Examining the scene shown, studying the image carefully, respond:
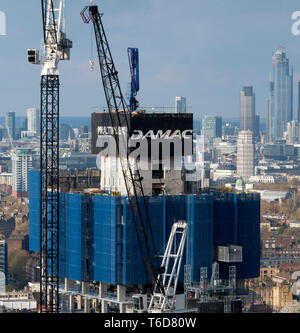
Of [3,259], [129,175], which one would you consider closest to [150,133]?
[129,175]

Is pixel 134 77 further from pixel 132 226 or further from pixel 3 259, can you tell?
pixel 3 259

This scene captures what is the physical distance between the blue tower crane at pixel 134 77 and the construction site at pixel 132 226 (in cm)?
9

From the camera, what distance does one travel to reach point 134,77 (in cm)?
8525

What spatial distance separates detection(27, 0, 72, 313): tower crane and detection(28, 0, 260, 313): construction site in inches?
3.4

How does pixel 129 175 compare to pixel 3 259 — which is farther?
pixel 3 259

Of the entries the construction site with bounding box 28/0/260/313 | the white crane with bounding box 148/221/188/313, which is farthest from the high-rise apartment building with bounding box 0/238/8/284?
the white crane with bounding box 148/221/188/313

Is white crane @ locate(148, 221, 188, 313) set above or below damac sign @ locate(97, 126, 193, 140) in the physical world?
below

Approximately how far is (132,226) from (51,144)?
307 inches

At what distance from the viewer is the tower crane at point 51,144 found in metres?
82.0

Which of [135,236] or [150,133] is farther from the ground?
[150,133]

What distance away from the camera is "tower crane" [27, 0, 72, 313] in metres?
82.0

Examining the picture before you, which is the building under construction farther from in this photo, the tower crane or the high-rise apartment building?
the high-rise apartment building

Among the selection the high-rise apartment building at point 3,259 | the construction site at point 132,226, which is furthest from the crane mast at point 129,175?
the high-rise apartment building at point 3,259
